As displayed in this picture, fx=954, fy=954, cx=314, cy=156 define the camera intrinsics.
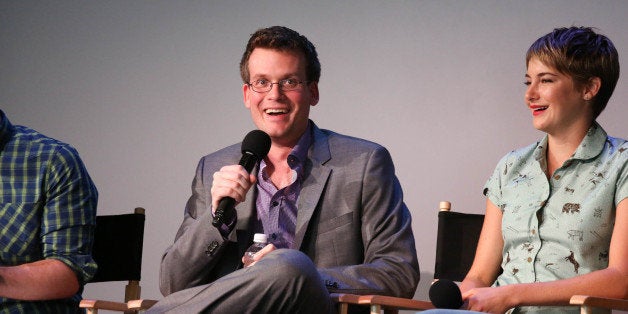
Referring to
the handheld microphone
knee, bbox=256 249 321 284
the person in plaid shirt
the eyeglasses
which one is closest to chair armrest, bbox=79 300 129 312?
the person in plaid shirt

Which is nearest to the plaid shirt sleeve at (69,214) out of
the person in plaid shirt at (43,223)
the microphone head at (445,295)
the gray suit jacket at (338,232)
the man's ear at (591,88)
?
the person in plaid shirt at (43,223)

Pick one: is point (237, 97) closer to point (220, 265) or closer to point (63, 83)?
point (63, 83)

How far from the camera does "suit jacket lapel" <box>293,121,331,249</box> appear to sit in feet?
9.37

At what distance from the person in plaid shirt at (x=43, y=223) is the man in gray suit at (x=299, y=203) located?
0.28 metres

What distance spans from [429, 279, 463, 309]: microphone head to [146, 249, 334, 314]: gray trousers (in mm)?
309

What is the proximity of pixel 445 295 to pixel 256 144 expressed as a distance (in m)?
0.68

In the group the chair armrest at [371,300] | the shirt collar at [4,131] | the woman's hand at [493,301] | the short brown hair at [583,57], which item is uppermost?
the short brown hair at [583,57]

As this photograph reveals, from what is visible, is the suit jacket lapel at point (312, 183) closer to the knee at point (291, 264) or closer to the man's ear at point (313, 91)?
the man's ear at point (313, 91)

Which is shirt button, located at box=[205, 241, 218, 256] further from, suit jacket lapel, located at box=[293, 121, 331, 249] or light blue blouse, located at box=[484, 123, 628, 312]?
light blue blouse, located at box=[484, 123, 628, 312]

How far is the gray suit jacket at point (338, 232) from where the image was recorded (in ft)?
8.98

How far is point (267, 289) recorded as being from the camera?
2.31 meters

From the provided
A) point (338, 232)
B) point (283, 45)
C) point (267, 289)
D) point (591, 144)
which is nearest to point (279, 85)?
point (283, 45)

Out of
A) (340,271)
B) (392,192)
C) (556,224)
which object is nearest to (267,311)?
(340,271)

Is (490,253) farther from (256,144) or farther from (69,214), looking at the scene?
(69,214)
